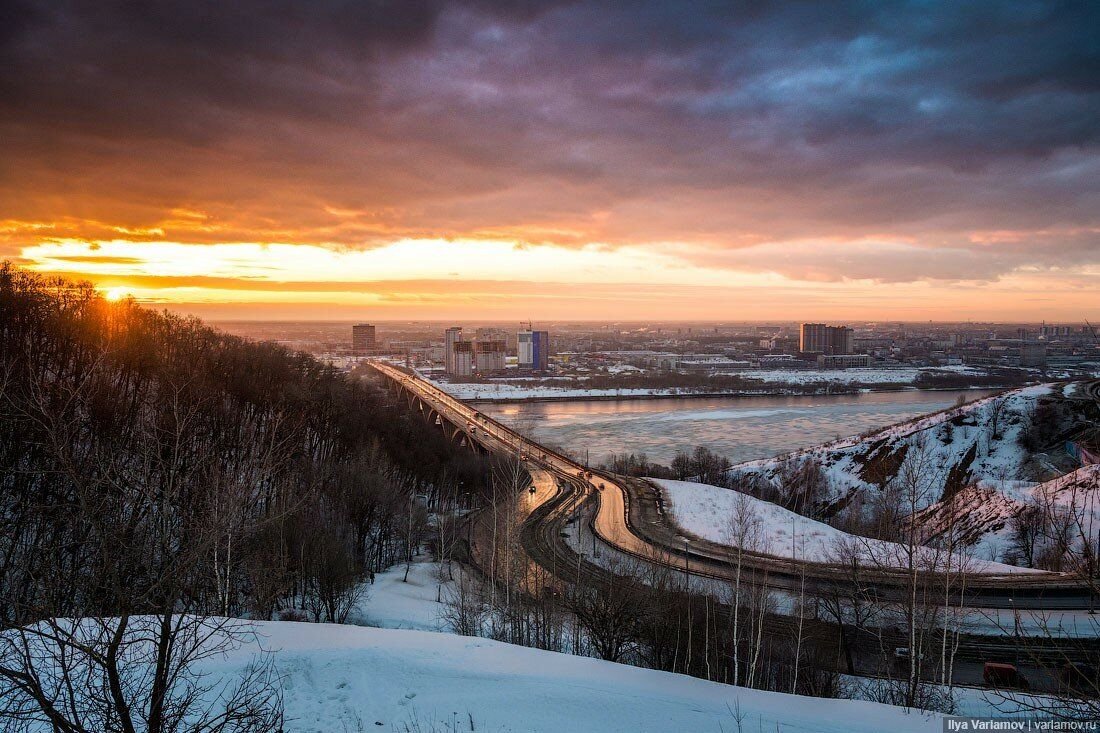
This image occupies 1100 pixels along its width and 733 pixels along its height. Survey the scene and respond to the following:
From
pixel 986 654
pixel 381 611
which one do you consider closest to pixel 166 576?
pixel 381 611

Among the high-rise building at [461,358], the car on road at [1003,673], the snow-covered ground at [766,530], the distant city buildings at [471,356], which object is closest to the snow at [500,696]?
the car on road at [1003,673]

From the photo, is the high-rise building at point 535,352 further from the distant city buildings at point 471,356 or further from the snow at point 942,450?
the snow at point 942,450

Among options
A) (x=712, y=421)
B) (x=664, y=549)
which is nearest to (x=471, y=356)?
(x=712, y=421)

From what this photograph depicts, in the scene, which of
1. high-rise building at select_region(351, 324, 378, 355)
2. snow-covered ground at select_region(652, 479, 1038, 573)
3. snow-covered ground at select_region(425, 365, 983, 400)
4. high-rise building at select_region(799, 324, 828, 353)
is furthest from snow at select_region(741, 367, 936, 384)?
high-rise building at select_region(351, 324, 378, 355)

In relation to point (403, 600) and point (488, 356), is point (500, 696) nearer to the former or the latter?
point (403, 600)

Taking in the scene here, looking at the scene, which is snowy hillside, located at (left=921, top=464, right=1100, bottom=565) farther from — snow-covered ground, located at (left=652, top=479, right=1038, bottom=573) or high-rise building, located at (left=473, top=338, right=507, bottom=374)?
high-rise building, located at (left=473, top=338, right=507, bottom=374)
